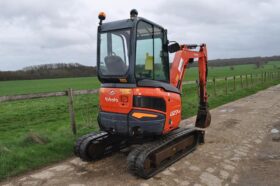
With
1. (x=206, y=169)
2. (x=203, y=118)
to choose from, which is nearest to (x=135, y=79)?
(x=206, y=169)

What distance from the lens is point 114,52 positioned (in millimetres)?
5980

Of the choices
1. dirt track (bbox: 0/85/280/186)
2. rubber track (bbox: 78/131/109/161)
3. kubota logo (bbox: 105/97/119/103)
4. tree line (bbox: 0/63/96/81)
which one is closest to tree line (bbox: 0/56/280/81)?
tree line (bbox: 0/63/96/81)

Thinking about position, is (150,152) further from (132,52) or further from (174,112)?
(132,52)

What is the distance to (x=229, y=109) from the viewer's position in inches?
509

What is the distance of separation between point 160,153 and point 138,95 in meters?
1.13

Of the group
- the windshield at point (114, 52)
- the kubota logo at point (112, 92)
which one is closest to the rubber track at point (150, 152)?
→ the kubota logo at point (112, 92)

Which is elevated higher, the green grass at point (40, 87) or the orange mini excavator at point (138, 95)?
the orange mini excavator at point (138, 95)

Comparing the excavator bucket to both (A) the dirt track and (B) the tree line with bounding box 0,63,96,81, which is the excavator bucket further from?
(B) the tree line with bounding box 0,63,96,81

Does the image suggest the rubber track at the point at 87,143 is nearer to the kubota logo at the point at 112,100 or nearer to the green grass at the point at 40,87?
the kubota logo at the point at 112,100

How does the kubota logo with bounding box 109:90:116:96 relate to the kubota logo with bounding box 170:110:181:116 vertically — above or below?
above

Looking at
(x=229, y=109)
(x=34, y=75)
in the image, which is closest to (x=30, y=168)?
(x=229, y=109)

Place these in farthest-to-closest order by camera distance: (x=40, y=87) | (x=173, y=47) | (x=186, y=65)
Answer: (x=40, y=87)
(x=186, y=65)
(x=173, y=47)

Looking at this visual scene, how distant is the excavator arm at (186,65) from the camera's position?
6.96 metres

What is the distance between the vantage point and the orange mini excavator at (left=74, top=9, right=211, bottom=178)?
562 centimetres
